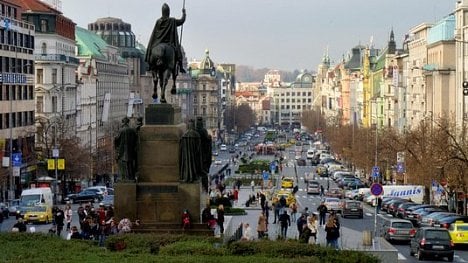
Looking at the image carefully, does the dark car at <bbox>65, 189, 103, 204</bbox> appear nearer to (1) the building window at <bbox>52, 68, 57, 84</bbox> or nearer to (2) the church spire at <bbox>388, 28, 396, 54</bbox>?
(1) the building window at <bbox>52, 68, 57, 84</bbox>

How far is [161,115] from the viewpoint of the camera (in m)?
35.7

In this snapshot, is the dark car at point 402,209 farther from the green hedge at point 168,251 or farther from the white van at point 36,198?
the green hedge at point 168,251

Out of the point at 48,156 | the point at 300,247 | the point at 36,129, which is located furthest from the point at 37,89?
the point at 300,247

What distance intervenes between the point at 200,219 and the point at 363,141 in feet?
338

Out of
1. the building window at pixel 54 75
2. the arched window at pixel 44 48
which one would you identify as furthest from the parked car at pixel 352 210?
the arched window at pixel 44 48

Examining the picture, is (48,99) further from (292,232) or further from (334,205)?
(292,232)

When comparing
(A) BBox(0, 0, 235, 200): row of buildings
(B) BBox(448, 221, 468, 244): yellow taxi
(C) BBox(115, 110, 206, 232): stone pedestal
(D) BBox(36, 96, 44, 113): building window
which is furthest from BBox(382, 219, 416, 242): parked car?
(D) BBox(36, 96, 44, 113): building window

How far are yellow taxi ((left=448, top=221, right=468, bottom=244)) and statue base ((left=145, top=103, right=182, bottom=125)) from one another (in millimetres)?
18546

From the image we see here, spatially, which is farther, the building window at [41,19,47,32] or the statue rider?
the building window at [41,19,47,32]

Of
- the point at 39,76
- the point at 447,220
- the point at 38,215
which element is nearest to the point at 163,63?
the point at 447,220

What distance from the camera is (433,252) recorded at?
4438cm

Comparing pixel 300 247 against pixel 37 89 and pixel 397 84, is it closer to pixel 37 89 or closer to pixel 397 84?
pixel 37 89

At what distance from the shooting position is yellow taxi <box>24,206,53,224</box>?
62006mm

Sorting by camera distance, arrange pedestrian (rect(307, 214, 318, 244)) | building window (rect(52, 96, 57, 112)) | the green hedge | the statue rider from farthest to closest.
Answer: building window (rect(52, 96, 57, 112)) < pedestrian (rect(307, 214, 318, 244)) < the statue rider < the green hedge
